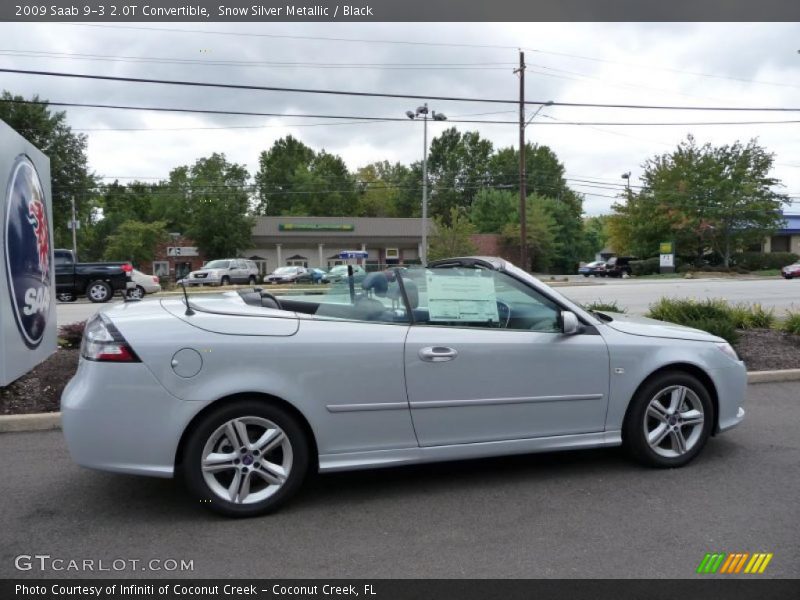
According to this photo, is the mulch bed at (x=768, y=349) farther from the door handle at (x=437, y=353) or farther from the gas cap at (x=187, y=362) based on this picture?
the gas cap at (x=187, y=362)

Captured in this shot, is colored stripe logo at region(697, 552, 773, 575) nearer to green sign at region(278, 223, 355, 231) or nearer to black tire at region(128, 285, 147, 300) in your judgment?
black tire at region(128, 285, 147, 300)

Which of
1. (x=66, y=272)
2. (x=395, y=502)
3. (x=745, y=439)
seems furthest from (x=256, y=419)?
(x=66, y=272)

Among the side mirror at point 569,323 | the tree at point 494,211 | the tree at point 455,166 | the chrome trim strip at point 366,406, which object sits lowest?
the chrome trim strip at point 366,406

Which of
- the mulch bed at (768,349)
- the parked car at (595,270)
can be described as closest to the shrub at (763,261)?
the parked car at (595,270)

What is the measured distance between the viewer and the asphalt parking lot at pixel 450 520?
3.13m

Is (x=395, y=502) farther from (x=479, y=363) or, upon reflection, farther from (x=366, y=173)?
(x=366, y=173)

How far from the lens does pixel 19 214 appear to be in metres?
6.45

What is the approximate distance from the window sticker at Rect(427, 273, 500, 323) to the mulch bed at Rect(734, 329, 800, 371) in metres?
4.72

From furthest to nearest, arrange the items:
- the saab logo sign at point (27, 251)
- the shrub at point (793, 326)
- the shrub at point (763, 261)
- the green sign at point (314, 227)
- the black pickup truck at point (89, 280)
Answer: the green sign at point (314, 227) < the shrub at point (763, 261) < the black pickup truck at point (89, 280) < the shrub at point (793, 326) < the saab logo sign at point (27, 251)

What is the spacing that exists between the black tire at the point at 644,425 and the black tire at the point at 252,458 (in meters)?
2.21

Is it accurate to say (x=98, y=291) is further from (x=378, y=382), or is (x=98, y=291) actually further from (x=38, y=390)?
(x=378, y=382)

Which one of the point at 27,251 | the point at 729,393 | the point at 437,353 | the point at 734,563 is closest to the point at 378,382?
the point at 437,353

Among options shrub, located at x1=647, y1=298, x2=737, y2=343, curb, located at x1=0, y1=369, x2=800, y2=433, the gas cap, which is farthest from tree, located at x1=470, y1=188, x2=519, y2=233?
the gas cap

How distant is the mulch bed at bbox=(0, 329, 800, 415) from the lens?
19.4 feet
